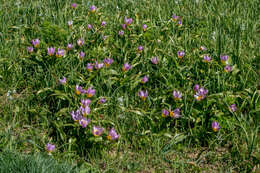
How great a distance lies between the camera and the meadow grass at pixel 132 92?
2.25 metres

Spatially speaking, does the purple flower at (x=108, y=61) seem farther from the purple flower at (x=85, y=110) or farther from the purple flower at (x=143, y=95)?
the purple flower at (x=85, y=110)

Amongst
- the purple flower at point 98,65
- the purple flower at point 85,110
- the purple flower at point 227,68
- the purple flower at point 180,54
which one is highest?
the purple flower at point 180,54

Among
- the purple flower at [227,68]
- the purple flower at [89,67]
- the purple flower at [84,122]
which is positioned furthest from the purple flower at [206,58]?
the purple flower at [84,122]

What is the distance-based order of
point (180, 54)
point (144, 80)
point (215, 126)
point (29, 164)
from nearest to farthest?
point (29, 164)
point (215, 126)
point (144, 80)
point (180, 54)

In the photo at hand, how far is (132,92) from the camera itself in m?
2.69

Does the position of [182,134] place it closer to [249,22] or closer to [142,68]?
[142,68]

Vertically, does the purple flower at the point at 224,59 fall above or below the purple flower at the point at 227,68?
above

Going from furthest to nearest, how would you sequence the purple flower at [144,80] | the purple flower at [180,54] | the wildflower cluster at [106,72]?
the purple flower at [180,54] < the purple flower at [144,80] < the wildflower cluster at [106,72]

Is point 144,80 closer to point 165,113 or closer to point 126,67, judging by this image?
point 126,67

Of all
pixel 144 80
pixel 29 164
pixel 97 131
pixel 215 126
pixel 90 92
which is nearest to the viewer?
pixel 29 164

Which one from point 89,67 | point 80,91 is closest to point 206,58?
point 89,67

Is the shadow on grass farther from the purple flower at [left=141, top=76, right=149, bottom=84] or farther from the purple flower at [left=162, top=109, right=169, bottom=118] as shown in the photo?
the purple flower at [left=141, top=76, right=149, bottom=84]

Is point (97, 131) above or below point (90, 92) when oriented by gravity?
below

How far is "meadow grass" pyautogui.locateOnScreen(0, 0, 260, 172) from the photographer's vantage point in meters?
2.25
